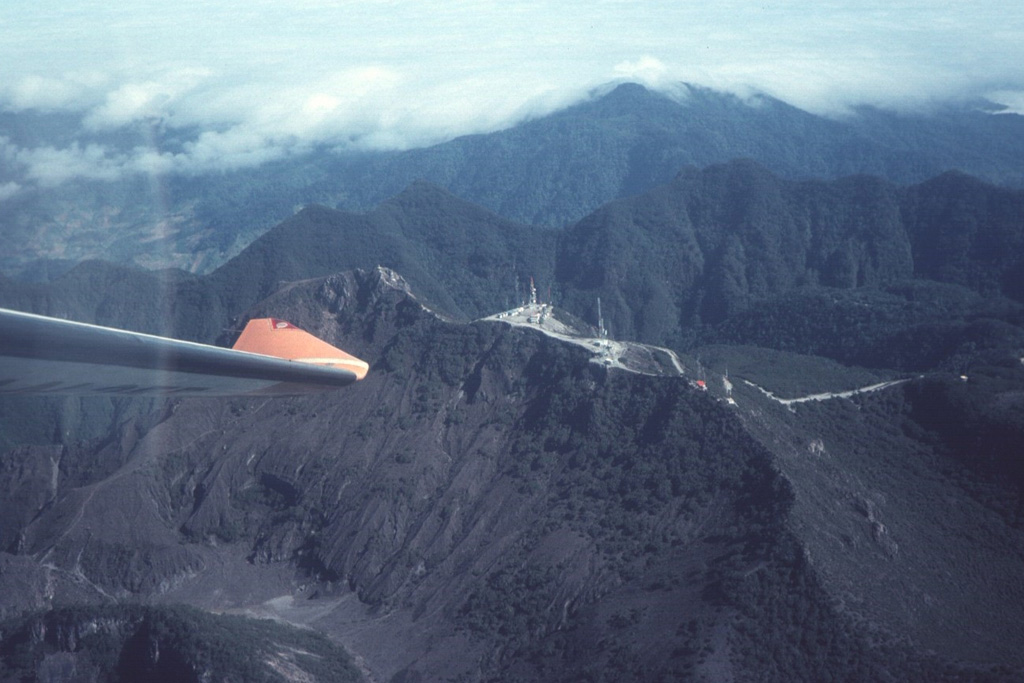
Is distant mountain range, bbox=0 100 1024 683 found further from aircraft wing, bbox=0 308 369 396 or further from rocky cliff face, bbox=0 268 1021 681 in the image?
aircraft wing, bbox=0 308 369 396

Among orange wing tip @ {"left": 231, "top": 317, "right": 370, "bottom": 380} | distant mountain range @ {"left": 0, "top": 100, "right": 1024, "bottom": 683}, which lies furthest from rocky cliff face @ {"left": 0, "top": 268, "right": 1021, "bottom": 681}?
orange wing tip @ {"left": 231, "top": 317, "right": 370, "bottom": 380}

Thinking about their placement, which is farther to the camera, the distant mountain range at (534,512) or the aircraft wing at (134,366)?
the distant mountain range at (534,512)

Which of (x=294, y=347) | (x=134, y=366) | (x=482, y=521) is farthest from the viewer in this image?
(x=482, y=521)

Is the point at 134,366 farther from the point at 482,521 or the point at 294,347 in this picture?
the point at 482,521

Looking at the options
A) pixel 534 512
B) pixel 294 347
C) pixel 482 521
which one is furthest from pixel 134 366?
pixel 482 521

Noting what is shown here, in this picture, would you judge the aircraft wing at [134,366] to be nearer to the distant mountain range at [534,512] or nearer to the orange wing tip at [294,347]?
the orange wing tip at [294,347]

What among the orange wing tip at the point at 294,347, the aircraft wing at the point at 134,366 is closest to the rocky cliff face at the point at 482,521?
the orange wing tip at the point at 294,347
